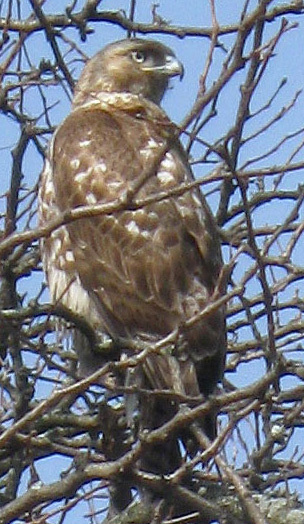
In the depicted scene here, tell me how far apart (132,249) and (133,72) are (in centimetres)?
191

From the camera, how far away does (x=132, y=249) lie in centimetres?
666

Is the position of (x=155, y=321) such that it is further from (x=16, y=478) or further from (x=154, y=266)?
(x=16, y=478)

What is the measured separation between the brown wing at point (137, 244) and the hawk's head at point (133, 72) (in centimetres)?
135

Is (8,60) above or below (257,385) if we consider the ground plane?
above

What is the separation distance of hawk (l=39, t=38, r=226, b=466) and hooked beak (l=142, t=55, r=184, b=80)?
1.05 metres

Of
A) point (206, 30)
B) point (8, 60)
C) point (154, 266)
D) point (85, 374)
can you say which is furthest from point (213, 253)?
point (8, 60)

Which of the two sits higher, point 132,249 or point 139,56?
point 139,56

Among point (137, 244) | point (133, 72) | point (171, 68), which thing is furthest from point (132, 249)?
point (133, 72)

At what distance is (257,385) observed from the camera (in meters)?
4.66

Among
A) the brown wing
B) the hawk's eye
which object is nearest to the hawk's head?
the hawk's eye

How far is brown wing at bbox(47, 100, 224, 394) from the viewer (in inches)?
256

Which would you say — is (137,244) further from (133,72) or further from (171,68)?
(133,72)

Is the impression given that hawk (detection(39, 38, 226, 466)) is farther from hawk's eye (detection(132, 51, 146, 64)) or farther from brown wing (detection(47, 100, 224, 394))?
hawk's eye (detection(132, 51, 146, 64))

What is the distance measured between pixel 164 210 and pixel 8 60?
1.75 m
